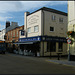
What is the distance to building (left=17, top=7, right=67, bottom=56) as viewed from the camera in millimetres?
19812

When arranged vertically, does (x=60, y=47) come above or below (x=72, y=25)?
below

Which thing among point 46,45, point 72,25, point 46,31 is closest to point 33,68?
point 72,25

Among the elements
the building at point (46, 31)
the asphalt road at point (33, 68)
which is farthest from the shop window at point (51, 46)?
the asphalt road at point (33, 68)

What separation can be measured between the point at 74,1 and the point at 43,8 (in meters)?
7.03

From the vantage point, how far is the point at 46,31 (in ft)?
67.1

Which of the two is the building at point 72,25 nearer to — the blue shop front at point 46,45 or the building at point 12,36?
the blue shop front at point 46,45

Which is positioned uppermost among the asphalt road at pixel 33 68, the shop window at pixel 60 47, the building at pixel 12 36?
the building at pixel 12 36

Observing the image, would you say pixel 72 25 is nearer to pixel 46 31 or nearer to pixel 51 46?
pixel 46 31

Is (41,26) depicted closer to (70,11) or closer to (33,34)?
(33,34)

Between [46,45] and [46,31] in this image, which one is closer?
[46,45]

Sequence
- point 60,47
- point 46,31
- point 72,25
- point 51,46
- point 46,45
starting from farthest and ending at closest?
point 60,47 → point 51,46 → point 46,31 → point 46,45 → point 72,25

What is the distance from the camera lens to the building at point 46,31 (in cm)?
1981

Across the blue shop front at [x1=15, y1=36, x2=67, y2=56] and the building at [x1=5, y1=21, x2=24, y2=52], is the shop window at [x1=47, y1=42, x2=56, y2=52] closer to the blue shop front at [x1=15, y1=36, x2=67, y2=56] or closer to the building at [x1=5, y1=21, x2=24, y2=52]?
the blue shop front at [x1=15, y1=36, x2=67, y2=56]

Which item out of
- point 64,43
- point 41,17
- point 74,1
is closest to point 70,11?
point 74,1
